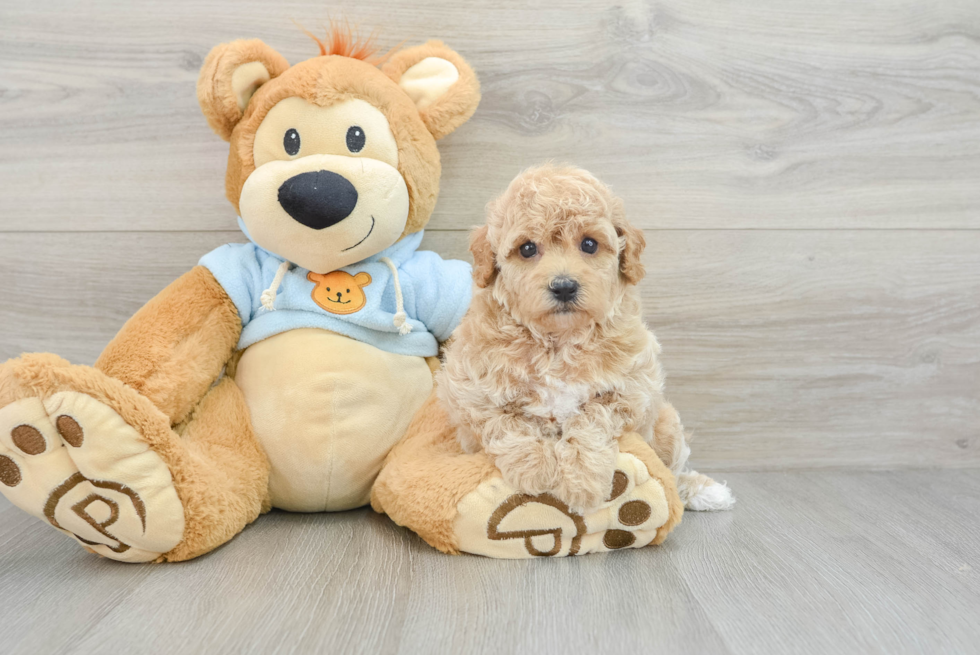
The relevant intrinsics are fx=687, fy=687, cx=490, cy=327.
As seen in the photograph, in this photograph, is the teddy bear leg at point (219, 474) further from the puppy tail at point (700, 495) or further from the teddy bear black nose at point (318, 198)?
the puppy tail at point (700, 495)

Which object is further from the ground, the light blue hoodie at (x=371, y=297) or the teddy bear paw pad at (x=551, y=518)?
the light blue hoodie at (x=371, y=297)

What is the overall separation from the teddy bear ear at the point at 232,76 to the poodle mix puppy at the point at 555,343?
439mm

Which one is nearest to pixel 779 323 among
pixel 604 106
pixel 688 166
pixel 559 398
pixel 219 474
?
pixel 688 166

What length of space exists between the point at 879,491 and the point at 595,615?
2.47 feet

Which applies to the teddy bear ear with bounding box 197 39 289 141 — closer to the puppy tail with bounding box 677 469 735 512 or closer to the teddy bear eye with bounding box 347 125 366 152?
the teddy bear eye with bounding box 347 125 366 152

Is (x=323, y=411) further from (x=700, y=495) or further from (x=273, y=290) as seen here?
(x=700, y=495)

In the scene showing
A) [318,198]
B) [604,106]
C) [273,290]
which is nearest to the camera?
[318,198]

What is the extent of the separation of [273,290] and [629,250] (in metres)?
0.55

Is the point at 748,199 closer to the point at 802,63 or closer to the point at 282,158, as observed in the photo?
the point at 802,63

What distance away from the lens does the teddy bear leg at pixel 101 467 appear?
2.75 feet

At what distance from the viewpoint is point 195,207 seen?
1270 mm

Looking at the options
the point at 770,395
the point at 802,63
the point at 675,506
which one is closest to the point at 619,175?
the point at 802,63

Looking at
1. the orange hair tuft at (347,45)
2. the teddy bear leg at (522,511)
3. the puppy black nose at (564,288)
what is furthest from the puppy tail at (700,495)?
the orange hair tuft at (347,45)

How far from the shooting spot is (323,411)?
1.04 m
